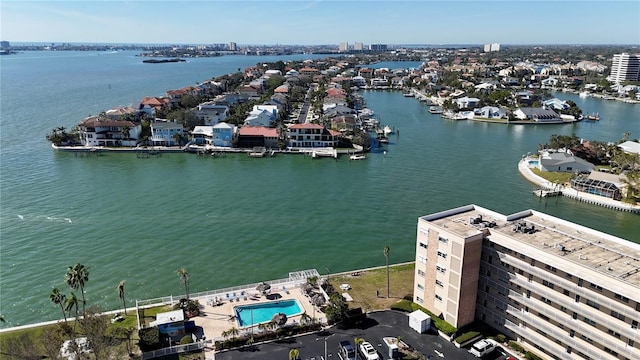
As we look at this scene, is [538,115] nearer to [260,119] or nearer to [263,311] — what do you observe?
[260,119]

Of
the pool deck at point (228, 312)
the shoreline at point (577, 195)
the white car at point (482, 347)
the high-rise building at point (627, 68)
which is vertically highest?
the high-rise building at point (627, 68)

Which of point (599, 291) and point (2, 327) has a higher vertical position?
point (599, 291)

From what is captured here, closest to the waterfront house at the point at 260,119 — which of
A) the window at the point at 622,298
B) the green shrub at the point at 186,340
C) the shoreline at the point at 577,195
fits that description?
the shoreline at the point at 577,195

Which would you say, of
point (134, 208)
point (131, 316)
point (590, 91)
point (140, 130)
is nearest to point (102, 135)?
point (140, 130)

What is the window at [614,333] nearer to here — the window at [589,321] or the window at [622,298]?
the window at [589,321]

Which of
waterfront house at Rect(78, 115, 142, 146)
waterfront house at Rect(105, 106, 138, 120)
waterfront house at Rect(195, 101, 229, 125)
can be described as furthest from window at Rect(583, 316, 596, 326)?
waterfront house at Rect(105, 106, 138, 120)

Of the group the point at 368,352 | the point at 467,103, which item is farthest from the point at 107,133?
the point at 467,103

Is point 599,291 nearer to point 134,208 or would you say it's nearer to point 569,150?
point 134,208
